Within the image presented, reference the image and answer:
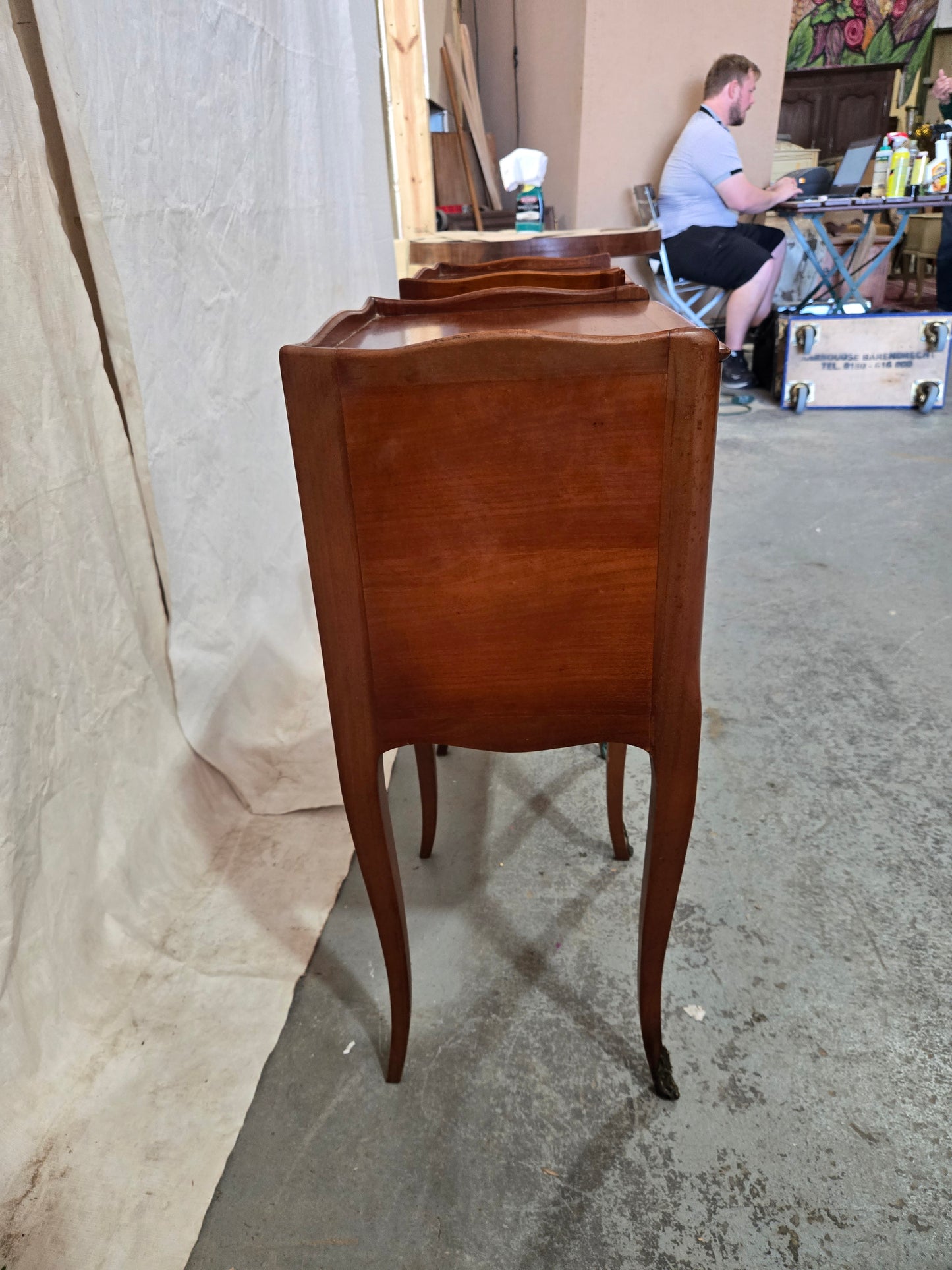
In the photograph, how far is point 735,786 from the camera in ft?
5.57

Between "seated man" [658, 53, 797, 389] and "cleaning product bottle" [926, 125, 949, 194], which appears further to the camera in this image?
"seated man" [658, 53, 797, 389]

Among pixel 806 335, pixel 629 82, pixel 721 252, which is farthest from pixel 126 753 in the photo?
pixel 629 82

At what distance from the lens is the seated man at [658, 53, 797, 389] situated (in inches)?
169

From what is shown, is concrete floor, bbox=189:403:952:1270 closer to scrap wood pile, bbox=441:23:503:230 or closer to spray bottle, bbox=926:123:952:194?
spray bottle, bbox=926:123:952:194

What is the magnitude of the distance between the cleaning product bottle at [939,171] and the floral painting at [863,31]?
5.51 m

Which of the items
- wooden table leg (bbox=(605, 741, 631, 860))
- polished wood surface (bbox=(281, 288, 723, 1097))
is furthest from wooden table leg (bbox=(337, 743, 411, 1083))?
wooden table leg (bbox=(605, 741, 631, 860))

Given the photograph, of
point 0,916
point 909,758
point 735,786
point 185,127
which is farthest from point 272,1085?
point 185,127

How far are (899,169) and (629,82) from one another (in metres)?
1.54

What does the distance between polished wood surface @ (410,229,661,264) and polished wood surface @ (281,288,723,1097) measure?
1.36 metres

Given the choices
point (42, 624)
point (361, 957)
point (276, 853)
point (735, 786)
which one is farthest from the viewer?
point (735, 786)

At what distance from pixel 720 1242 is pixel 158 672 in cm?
115

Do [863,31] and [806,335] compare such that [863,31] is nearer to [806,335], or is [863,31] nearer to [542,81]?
[542,81]

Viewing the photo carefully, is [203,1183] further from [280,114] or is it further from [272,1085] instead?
[280,114]

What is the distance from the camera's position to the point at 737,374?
464 centimetres
